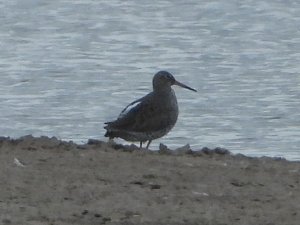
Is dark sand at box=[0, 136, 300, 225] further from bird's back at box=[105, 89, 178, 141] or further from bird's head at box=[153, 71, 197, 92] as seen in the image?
bird's head at box=[153, 71, 197, 92]

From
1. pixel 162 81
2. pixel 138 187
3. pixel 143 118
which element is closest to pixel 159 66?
pixel 162 81

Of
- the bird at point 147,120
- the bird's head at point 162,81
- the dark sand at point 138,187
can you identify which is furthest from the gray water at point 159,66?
the dark sand at point 138,187

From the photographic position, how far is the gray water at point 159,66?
53.0 feet

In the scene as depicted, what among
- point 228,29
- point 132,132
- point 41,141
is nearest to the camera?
point 41,141

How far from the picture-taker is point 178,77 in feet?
65.2

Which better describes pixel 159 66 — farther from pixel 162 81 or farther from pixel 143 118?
pixel 143 118

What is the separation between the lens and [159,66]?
2086 cm

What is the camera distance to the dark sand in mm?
8562

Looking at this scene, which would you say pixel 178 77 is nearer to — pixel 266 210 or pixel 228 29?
pixel 228 29

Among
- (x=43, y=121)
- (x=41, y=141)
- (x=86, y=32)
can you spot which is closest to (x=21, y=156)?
(x=41, y=141)

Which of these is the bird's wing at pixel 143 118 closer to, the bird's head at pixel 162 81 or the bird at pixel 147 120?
the bird at pixel 147 120

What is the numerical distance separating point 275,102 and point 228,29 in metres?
7.83

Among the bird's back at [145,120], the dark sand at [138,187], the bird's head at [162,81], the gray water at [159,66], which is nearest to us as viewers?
the dark sand at [138,187]

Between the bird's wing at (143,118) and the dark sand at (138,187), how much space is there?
1.36 meters
